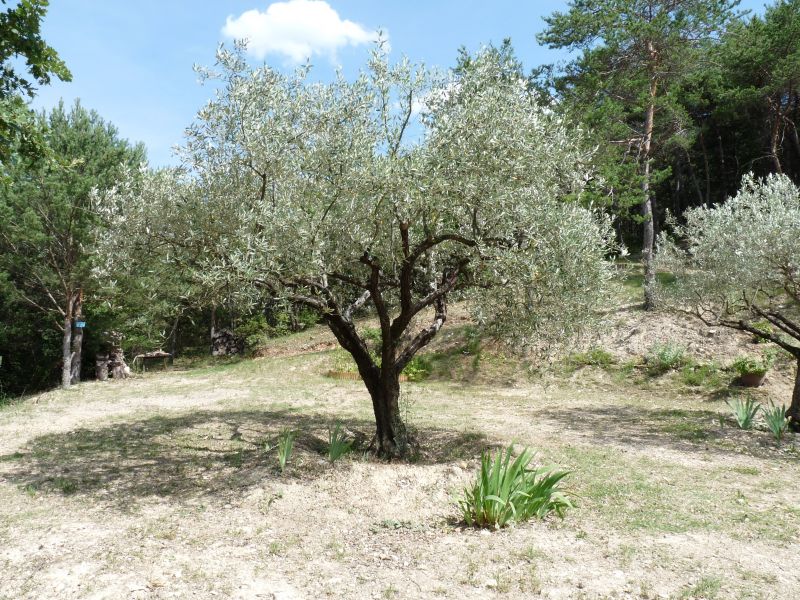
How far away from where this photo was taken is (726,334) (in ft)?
66.9

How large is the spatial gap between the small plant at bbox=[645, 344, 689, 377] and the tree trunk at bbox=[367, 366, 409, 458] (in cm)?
1232

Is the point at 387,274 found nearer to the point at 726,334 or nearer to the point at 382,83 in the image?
the point at 382,83

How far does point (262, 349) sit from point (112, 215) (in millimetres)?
19493

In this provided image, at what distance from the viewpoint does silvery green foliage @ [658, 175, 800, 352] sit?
39.6ft

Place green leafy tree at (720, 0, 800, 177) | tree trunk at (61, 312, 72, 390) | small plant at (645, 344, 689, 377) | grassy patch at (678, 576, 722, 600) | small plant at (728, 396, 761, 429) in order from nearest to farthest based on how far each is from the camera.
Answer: grassy patch at (678, 576, 722, 600)
small plant at (728, 396, 761, 429)
small plant at (645, 344, 689, 377)
tree trunk at (61, 312, 72, 390)
green leafy tree at (720, 0, 800, 177)

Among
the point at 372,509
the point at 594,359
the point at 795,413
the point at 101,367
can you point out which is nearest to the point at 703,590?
the point at 372,509

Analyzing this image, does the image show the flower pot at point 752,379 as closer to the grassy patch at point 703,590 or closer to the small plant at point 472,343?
the small plant at point 472,343

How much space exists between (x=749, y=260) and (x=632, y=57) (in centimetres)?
1399

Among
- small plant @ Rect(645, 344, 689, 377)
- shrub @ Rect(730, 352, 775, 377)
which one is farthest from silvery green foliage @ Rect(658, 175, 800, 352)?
small plant @ Rect(645, 344, 689, 377)

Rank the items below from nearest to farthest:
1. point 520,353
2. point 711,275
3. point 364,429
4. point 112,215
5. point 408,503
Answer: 1. point 408,503
2. point 112,215
3. point 520,353
4. point 364,429
5. point 711,275

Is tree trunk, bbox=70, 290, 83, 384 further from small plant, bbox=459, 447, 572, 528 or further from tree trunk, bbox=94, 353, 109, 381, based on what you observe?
small plant, bbox=459, 447, 572, 528

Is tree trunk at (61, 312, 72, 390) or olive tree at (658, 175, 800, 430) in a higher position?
olive tree at (658, 175, 800, 430)

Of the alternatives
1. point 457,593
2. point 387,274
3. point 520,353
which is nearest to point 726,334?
point 520,353

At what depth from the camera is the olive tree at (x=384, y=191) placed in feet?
25.4
